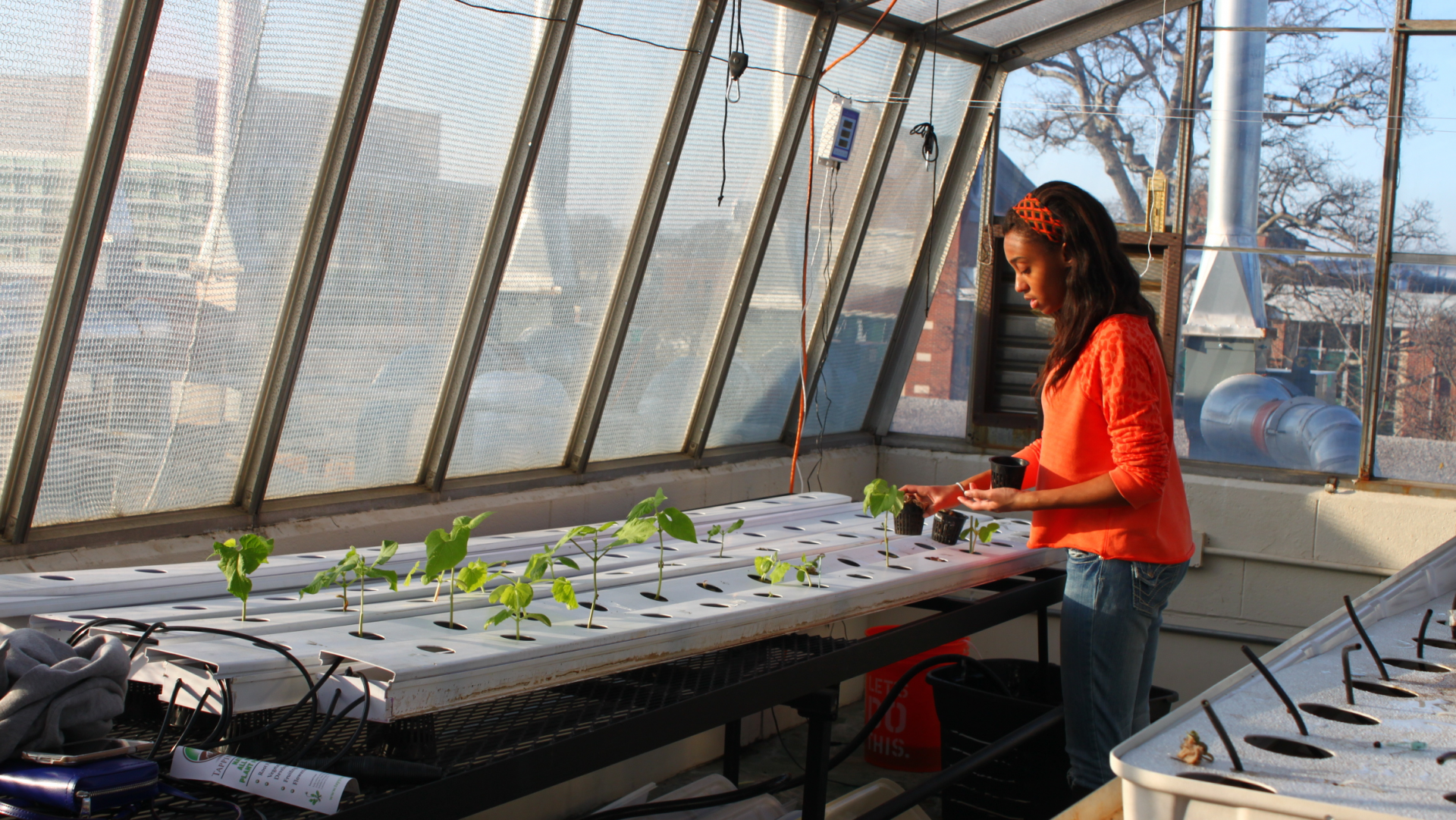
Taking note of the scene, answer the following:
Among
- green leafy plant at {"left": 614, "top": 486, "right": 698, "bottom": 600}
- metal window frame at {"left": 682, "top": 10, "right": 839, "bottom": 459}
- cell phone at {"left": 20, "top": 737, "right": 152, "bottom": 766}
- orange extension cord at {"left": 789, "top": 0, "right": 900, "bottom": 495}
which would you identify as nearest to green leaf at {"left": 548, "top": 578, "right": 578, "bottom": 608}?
green leafy plant at {"left": 614, "top": 486, "right": 698, "bottom": 600}

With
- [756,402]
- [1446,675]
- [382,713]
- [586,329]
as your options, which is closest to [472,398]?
[586,329]

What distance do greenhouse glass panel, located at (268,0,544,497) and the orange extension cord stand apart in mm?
1374

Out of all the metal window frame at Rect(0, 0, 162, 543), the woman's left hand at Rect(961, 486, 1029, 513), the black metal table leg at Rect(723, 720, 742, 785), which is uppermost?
the metal window frame at Rect(0, 0, 162, 543)

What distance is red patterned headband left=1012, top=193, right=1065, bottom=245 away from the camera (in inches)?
88.1

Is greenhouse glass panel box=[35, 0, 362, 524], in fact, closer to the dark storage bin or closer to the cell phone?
the cell phone

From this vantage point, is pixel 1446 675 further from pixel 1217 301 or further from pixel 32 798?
pixel 1217 301

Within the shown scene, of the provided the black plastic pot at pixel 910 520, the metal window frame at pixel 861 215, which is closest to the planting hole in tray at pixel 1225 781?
the black plastic pot at pixel 910 520

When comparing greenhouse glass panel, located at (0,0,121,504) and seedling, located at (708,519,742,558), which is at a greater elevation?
greenhouse glass panel, located at (0,0,121,504)

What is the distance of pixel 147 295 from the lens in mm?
2643

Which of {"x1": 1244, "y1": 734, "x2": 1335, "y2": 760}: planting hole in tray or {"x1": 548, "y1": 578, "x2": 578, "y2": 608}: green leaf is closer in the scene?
{"x1": 1244, "y1": 734, "x2": 1335, "y2": 760}: planting hole in tray

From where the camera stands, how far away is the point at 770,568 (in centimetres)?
259

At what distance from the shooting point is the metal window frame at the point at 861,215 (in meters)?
4.82

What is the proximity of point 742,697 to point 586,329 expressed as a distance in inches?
79.7

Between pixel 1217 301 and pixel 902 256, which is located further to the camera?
pixel 902 256
